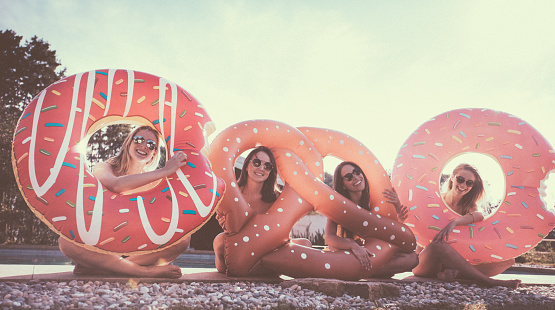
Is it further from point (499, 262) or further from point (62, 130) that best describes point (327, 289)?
point (499, 262)

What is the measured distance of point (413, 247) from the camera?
16.1ft

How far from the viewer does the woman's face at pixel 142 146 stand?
402 centimetres

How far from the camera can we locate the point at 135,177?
11.7 ft

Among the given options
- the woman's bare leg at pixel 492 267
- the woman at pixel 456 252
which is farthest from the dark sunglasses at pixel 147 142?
the woman's bare leg at pixel 492 267

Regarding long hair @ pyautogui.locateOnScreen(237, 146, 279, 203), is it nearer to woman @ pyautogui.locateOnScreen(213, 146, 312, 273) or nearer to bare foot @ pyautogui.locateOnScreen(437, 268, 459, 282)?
woman @ pyautogui.locateOnScreen(213, 146, 312, 273)

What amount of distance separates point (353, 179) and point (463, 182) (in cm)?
188

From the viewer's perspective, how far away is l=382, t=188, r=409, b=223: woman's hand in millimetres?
4879

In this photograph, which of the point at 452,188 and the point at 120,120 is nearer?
the point at 120,120

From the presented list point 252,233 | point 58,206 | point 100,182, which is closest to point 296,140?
point 252,233

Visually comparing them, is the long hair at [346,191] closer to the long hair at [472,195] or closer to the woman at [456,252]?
the woman at [456,252]

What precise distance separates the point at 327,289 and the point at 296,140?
6.22ft

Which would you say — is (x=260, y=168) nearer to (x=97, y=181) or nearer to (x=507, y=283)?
(x=97, y=181)

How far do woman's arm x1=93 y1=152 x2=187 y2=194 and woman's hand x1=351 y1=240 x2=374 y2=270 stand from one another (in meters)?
2.16

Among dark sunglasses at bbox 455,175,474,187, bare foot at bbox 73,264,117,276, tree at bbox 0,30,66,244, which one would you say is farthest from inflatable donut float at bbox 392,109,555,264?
tree at bbox 0,30,66,244
